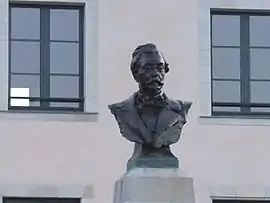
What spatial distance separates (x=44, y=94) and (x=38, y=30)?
1.01 meters

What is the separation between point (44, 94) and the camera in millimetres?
20594

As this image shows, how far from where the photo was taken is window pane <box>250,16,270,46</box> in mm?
21234

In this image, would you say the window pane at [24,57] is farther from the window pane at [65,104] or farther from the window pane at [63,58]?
the window pane at [65,104]

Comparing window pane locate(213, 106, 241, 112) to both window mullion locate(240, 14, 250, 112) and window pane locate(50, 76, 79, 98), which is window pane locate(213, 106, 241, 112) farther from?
window pane locate(50, 76, 79, 98)

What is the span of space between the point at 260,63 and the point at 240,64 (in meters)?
0.34


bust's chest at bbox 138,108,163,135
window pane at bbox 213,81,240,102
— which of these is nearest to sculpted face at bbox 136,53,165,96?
bust's chest at bbox 138,108,163,135

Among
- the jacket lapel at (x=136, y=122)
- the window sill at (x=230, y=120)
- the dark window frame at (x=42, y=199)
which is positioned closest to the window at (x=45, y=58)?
the dark window frame at (x=42, y=199)

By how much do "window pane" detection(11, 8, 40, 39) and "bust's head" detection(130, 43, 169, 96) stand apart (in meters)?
9.70

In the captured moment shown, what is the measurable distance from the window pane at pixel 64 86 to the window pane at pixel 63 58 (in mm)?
110

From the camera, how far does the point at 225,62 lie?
21.1 metres

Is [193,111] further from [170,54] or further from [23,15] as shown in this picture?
[23,15]

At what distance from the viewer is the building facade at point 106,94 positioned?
67.3 ft

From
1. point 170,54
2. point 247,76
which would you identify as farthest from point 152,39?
point 247,76

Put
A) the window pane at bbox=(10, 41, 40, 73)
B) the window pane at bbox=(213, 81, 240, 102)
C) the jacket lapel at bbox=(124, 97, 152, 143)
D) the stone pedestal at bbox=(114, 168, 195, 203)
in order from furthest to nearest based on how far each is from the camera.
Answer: the window pane at bbox=(213, 81, 240, 102) → the window pane at bbox=(10, 41, 40, 73) → the jacket lapel at bbox=(124, 97, 152, 143) → the stone pedestal at bbox=(114, 168, 195, 203)
